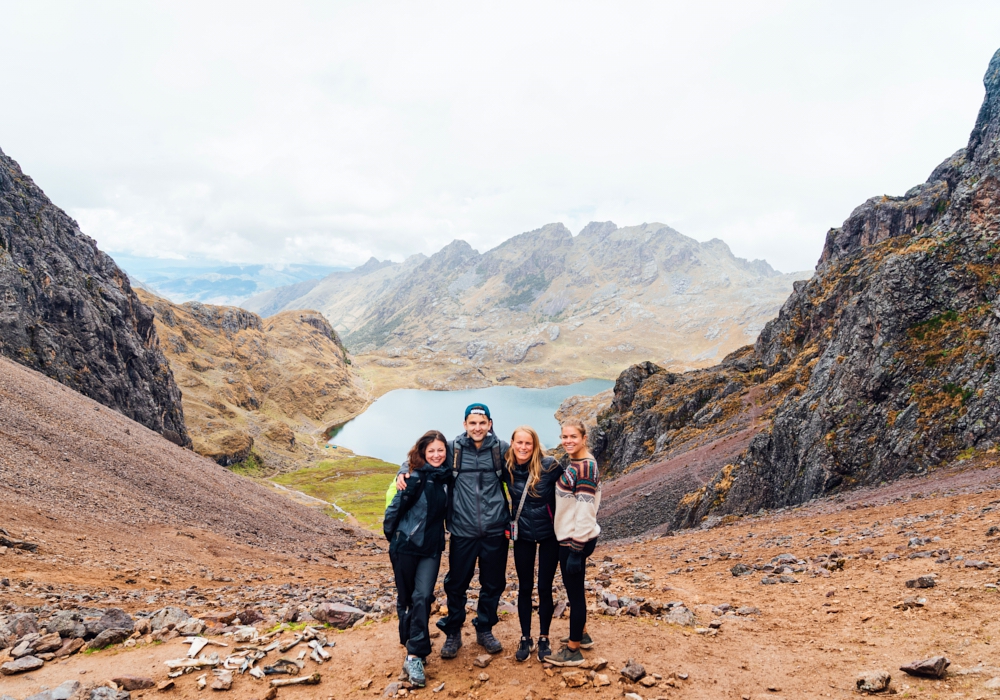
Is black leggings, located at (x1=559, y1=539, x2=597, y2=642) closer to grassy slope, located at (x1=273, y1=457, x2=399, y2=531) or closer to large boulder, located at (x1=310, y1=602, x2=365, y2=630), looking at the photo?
large boulder, located at (x1=310, y1=602, x2=365, y2=630)

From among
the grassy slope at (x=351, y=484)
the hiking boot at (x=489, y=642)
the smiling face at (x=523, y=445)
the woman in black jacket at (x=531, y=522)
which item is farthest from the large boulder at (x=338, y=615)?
the grassy slope at (x=351, y=484)

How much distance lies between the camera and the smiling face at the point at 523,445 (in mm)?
9375

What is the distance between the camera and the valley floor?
8156mm

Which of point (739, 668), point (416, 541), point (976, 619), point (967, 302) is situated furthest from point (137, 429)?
point (967, 302)

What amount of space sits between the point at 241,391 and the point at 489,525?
6230 inches

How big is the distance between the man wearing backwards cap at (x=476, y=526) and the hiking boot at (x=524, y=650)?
1.41ft

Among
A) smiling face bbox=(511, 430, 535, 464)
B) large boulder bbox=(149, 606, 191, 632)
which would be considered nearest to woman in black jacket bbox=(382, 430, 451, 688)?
smiling face bbox=(511, 430, 535, 464)

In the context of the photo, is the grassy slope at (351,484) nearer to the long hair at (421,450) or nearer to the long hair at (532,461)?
the long hair at (421,450)

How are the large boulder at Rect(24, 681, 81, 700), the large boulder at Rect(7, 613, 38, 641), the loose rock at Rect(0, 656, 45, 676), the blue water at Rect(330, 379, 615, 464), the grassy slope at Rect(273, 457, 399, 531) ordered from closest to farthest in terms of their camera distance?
1. the large boulder at Rect(24, 681, 81, 700)
2. the loose rock at Rect(0, 656, 45, 676)
3. the large boulder at Rect(7, 613, 38, 641)
4. the grassy slope at Rect(273, 457, 399, 531)
5. the blue water at Rect(330, 379, 615, 464)

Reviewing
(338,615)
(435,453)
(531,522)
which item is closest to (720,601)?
(531,522)

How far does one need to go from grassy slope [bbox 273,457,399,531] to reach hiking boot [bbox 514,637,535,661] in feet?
181

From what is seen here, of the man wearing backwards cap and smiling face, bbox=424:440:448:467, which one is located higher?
smiling face, bbox=424:440:448:467

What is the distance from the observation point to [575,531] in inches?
351

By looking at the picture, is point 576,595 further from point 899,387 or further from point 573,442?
point 899,387
